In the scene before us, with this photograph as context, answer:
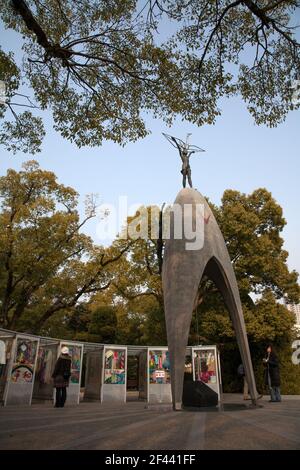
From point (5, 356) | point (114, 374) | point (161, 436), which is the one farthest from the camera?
point (114, 374)

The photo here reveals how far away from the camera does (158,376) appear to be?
599 inches

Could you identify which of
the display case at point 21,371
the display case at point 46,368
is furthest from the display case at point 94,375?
the display case at point 21,371

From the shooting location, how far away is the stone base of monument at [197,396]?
955 cm

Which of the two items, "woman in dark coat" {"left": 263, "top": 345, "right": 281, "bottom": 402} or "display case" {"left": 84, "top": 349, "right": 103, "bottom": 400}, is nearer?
"woman in dark coat" {"left": 263, "top": 345, "right": 281, "bottom": 402}

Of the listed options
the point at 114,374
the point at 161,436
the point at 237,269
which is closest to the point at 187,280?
the point at 161,436

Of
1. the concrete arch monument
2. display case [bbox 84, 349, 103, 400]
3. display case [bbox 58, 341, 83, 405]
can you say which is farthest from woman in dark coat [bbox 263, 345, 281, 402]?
display case [bbox 58, 341, 83, 405]

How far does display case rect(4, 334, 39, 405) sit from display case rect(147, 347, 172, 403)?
Result: 507cm

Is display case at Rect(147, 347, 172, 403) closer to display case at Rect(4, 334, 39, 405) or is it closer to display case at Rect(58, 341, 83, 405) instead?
display case at Rect(58, 341, 83, 405)

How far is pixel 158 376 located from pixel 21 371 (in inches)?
234

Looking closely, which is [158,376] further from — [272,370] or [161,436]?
[161,436]

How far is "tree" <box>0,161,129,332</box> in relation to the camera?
58.0 ft

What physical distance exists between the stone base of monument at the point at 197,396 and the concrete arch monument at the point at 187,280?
1.17 metres

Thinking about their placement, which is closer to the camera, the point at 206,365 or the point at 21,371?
the point at 21,371

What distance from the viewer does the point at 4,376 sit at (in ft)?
38.3
